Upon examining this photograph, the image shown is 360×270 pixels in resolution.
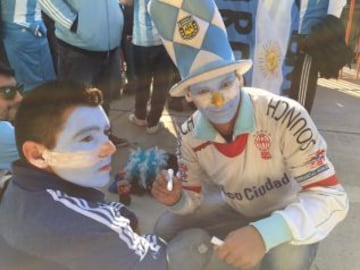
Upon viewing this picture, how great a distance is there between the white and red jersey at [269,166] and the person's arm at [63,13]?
1511 millimetres

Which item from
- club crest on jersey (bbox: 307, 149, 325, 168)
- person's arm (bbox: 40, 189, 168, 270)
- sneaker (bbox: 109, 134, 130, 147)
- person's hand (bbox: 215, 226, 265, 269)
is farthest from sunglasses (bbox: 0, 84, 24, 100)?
sneaker (bbox: 109, 134, 130, 147)

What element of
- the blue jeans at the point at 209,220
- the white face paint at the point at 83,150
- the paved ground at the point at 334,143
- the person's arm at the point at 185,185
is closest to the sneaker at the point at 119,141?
the paved ground at the point at 334,143

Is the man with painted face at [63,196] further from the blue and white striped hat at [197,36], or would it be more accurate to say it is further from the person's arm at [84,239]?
the blue and white striped hat at [197,36]

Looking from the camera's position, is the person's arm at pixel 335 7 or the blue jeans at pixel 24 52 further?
the blue jeans at pixel 24 52

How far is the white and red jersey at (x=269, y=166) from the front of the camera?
178 centimetres

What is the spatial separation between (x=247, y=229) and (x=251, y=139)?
33cm

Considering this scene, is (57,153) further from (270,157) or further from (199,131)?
(270,157)

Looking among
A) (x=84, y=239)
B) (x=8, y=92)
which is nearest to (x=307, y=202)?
(x=84, y=239)

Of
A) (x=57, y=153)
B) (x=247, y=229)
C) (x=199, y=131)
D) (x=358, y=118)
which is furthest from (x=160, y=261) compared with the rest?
(x=358, y=118)

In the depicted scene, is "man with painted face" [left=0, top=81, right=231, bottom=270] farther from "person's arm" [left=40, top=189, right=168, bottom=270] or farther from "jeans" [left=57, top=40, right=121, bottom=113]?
"jeans" [left=57, top=40, right=121, bottom=113]

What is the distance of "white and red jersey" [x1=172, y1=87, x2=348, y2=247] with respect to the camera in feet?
Answer: 5.82

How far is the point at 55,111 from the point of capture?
1453mm

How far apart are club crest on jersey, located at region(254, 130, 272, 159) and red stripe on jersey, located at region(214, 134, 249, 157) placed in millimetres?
40

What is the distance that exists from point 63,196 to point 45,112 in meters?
0.22
